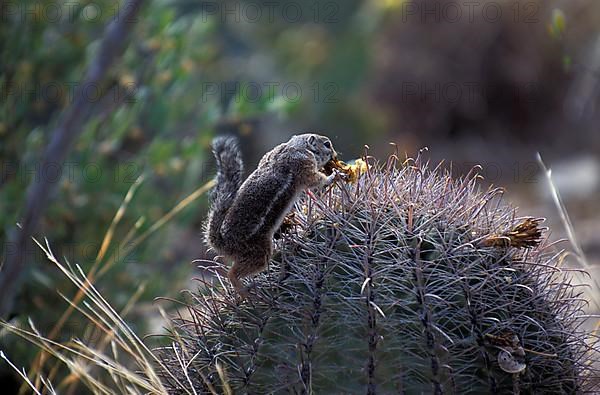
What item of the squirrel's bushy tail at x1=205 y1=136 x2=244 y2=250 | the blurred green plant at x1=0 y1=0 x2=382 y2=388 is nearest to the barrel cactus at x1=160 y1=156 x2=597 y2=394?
the squirrel's bushy tail at x1=205 y1=136 x2=244 y2=250

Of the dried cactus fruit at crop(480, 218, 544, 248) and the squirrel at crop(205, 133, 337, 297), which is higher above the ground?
the dried cactus fruit at crop(480, 218, 544, 248)

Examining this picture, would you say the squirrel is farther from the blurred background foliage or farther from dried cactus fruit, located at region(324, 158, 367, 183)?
the blurred background foliage

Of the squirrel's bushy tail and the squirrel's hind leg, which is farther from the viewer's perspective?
the squirrel's bushy tail

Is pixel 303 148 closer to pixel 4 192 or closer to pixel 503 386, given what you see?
pixel 503 386

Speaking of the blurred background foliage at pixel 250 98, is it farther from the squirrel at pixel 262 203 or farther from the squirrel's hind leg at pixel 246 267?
the squirrel's hind leg at pixel 246 267

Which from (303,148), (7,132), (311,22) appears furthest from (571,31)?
(303,148)

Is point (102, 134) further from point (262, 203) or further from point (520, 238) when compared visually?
point (520, 238)

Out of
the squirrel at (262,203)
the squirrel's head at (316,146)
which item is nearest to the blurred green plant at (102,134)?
the squirrel at (262,203)

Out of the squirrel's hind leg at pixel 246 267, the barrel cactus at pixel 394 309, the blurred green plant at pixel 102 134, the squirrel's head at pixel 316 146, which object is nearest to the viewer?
the barrel cactus at pixel 394 309
